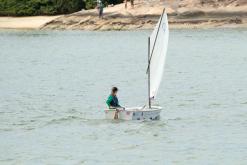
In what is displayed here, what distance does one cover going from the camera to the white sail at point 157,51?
3272 centimetres

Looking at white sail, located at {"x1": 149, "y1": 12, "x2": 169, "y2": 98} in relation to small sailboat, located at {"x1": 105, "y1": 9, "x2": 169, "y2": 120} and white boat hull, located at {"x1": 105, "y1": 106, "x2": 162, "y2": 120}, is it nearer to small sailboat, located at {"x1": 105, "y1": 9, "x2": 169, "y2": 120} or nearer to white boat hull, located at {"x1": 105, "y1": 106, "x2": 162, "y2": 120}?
small sailboat, located at {"x1": 105, "y1": 9, "x2": 169, "y2": 120}

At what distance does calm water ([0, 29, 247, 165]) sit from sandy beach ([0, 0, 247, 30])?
5.07 m

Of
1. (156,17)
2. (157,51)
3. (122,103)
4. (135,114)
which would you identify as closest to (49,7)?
(156,17)

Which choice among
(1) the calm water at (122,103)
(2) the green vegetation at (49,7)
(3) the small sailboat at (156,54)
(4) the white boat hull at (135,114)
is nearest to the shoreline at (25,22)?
(2) the green vegetation at (49,7)

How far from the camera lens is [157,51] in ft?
108

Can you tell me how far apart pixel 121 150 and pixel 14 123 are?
20.3 feet

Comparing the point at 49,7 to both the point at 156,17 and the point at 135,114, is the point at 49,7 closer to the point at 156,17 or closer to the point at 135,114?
the point at 156,17

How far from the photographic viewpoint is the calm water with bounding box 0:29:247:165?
27.1m

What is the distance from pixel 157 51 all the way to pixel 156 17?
4402 cm

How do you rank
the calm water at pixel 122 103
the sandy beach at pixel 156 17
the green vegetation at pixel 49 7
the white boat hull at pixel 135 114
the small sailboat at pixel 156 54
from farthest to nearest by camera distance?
1. the green vegetation at pixel 49 7
2. the sandy beach at pixel 156 17
3. the small sailboat at pixel 156 54
4. the white boat hull at pixel 135 114
5. the calm water at pixel 122 103

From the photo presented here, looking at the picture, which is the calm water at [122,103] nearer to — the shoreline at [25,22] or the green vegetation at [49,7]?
the shoreline at [25,22]

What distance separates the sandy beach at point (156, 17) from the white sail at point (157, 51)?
4197 cm

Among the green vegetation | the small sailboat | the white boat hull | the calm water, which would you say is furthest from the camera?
the green vegetation

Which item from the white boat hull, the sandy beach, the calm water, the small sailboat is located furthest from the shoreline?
the white boat hull
